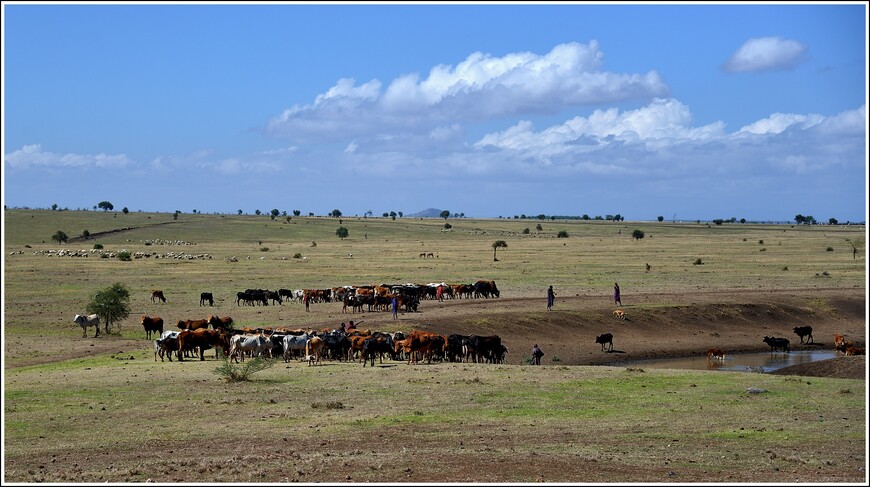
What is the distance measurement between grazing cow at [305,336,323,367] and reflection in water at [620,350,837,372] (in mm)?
13171

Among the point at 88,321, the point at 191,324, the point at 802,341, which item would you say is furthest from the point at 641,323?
the point at 88,321

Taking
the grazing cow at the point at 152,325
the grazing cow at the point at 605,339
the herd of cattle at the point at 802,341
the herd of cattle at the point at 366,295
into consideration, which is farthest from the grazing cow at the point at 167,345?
the herd of cattle at the point at 802,341

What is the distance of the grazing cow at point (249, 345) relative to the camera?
30203 millimetres

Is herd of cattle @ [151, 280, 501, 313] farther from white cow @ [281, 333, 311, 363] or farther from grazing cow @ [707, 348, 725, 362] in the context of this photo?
white cow @ [281, 333, 311, 363]

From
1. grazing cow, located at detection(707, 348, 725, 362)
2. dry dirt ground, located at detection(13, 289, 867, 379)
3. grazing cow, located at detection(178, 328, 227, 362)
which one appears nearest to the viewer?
grazing cow, located at detection(178, 328, 227, 362)

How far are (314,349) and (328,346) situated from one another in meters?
0.74

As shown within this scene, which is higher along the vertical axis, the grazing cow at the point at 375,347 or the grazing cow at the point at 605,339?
the grazing cow at the point at 375,347

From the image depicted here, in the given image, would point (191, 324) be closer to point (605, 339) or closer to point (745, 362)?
point (605, 339)

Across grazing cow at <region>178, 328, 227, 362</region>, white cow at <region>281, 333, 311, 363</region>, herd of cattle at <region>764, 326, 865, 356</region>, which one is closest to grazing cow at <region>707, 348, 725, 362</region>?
herd of cattle at <region>764, 326, 865, 356</region>

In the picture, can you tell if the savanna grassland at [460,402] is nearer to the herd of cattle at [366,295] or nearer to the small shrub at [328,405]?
the small shrub at [328,405]

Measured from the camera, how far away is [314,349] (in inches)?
1182

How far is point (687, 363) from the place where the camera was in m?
37.8

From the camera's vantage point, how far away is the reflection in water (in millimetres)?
36219

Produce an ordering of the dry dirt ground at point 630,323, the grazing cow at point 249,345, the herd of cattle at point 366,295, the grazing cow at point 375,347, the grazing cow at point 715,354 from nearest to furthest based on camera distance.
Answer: the grazing cow at point 375,347
the grazing cow at point 249,345
the grazing cow at point 715,354
the dry dirt ground at point 630,323
the herd of cattle at point 366,295
